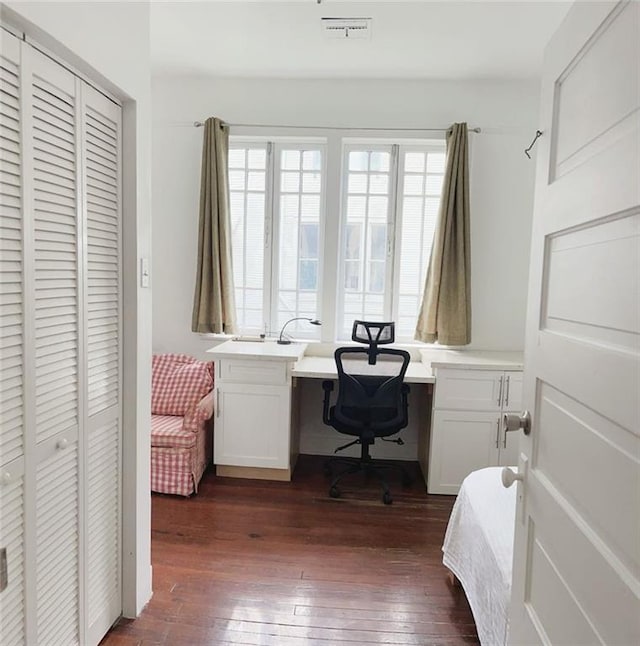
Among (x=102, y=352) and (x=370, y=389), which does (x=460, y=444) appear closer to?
(x=370, y=389)

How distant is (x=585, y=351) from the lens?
854mm

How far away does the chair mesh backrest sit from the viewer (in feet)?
9.47

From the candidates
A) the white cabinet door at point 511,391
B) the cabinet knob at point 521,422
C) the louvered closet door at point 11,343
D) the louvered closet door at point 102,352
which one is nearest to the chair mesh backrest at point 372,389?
the white cabinet door at point 511,391

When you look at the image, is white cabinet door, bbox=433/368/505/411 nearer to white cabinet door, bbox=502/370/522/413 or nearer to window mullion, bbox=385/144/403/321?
white cabinet door, bbox=502/370/522/413

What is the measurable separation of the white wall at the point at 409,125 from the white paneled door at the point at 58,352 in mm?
1958

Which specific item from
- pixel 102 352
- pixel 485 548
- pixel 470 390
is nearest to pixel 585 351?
pixel 485 548

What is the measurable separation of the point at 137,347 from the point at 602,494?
1579 millimetres

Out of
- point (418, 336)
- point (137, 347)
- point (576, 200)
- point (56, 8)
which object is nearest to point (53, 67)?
point (56, 8)

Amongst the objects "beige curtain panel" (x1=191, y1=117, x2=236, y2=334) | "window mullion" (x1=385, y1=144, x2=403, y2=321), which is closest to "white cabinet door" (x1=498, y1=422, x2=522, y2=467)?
"window mullion" (x1=385, y1=144, x2=403, y2=321)

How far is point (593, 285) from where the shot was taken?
0.85 meters

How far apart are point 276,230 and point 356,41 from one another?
1.42 m

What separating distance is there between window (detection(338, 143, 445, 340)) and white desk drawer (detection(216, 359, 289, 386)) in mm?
839

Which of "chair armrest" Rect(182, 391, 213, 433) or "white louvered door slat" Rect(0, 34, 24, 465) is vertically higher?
"white louvered door slat" Rect(0, 34, 24, 465)

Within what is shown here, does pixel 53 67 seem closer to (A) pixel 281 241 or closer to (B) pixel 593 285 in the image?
(B) pixel 593 285
